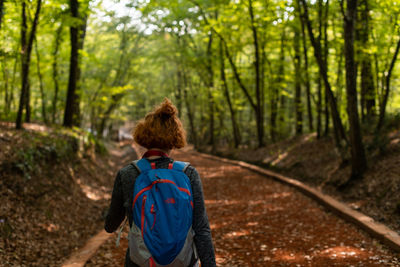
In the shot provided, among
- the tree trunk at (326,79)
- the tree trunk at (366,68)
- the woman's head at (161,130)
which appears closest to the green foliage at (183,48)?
the tree trunk at (366,68)

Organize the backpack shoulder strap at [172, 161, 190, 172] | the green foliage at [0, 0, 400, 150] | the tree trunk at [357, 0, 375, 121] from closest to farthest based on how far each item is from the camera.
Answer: the backpack shoulder strap at [172, 161, 190, 172] < the tree trunk at [357, 0, 375, 121] < the green foliage at [0, 0, 400, 150]

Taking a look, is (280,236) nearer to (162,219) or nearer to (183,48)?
(162,219)

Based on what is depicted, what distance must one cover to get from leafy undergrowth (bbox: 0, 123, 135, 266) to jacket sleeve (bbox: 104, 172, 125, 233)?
2961 millimetres

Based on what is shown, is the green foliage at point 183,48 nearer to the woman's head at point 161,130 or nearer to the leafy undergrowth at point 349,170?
the leafy undergrowth at point 349,170

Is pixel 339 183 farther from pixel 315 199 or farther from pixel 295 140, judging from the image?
pixel 295 140

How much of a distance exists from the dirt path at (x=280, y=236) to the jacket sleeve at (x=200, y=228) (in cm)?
300

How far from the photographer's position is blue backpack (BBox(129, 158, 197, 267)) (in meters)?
1.77

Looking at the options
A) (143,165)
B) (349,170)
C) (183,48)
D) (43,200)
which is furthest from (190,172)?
(183,48)

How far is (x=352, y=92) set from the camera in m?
7.70

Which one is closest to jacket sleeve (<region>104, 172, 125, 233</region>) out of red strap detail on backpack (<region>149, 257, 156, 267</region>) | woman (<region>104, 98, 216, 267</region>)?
woman (<region>104, 98, 216, 267</region>)

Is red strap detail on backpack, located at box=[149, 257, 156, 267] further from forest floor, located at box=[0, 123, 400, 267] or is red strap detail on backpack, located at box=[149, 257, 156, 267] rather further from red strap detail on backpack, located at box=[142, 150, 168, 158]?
forest floor, located at box=[0, 123, 400, 267]

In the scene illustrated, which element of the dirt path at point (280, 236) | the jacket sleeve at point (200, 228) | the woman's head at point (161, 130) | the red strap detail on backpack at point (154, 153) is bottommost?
the dirt path at point (280, 236)

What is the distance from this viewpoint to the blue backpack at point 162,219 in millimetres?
1772

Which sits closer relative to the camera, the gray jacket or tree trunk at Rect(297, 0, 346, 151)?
the gray jacket
